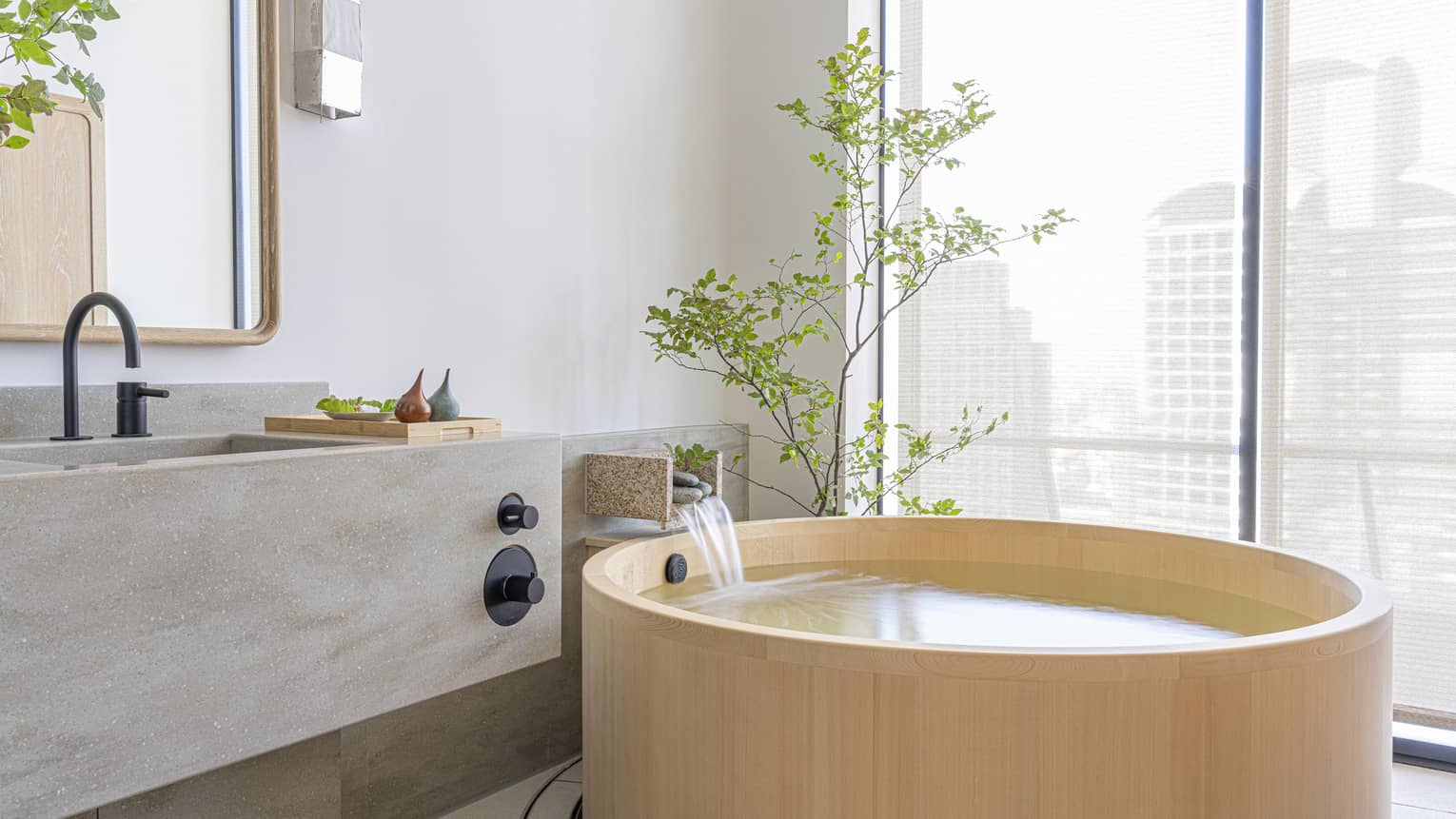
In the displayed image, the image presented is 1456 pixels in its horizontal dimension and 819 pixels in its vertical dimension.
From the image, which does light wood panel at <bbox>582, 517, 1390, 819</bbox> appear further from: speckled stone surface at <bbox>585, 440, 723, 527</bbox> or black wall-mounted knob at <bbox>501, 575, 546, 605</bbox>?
speckled stone surface at <bbox>585, 440, 723, 527</bbox>

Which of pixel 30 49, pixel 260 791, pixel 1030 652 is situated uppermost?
pixel 30 49

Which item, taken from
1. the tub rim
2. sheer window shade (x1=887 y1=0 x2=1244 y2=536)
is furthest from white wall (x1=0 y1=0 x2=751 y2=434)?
the tub rim

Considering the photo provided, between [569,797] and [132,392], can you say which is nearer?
[132,392]

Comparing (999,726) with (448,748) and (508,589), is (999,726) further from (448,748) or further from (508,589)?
(448,748)

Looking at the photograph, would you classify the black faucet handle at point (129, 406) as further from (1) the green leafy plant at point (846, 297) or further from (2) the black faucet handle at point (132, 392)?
(1) the green leafy plant at point (846, 297)

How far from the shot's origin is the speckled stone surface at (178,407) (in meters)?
1.67

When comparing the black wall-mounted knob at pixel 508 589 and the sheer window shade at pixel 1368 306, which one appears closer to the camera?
the black wall-mounted knob at pixel 508 589

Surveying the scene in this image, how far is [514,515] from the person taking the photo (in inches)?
66.4

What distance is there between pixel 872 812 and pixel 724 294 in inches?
91.7

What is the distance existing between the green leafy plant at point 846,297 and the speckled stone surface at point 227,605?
1340 mm

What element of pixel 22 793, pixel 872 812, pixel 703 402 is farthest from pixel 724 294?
pixel 22 793

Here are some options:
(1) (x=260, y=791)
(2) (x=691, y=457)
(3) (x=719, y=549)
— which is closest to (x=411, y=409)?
(1) (x=260, y=791)

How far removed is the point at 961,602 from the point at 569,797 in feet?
3.37

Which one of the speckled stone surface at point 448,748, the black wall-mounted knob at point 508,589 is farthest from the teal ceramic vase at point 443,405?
the speckled stone surface at point 448,748
